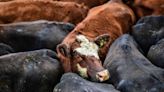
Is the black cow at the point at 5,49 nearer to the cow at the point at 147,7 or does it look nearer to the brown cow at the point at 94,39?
the brown cow at the point at 94,39

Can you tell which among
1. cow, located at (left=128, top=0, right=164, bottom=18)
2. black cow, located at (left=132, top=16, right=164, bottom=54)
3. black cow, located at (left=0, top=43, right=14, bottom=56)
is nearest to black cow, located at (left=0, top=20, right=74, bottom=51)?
black cow, located at (left=0, top=43, right=14, bottom=56)

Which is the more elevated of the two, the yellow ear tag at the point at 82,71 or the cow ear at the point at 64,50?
the cow ear at the point at 64,50

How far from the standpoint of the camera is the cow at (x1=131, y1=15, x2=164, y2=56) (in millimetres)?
4754

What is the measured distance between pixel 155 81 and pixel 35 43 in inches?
64.4

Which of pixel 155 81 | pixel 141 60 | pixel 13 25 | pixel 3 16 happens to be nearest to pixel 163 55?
pixel 141 60

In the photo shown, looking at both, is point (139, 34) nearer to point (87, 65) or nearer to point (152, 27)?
point (152, 27)

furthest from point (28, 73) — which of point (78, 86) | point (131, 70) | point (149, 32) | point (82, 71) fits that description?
point (149, 32)

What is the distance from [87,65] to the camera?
402 centimetres

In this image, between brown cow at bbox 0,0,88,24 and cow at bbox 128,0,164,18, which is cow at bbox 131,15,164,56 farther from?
brown cow at bbox 0,0,88,24

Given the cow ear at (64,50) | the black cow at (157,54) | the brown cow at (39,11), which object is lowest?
the brown cow at (39,11)

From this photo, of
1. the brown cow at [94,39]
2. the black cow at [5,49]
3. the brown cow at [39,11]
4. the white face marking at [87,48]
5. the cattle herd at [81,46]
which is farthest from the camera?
the brown cow at [39,11]

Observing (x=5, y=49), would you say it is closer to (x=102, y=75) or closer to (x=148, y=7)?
(x=102, y=75)

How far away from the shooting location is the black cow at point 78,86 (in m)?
3.36

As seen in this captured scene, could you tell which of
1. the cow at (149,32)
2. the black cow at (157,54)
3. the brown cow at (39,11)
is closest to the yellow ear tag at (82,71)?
the black cow at (157,54)
